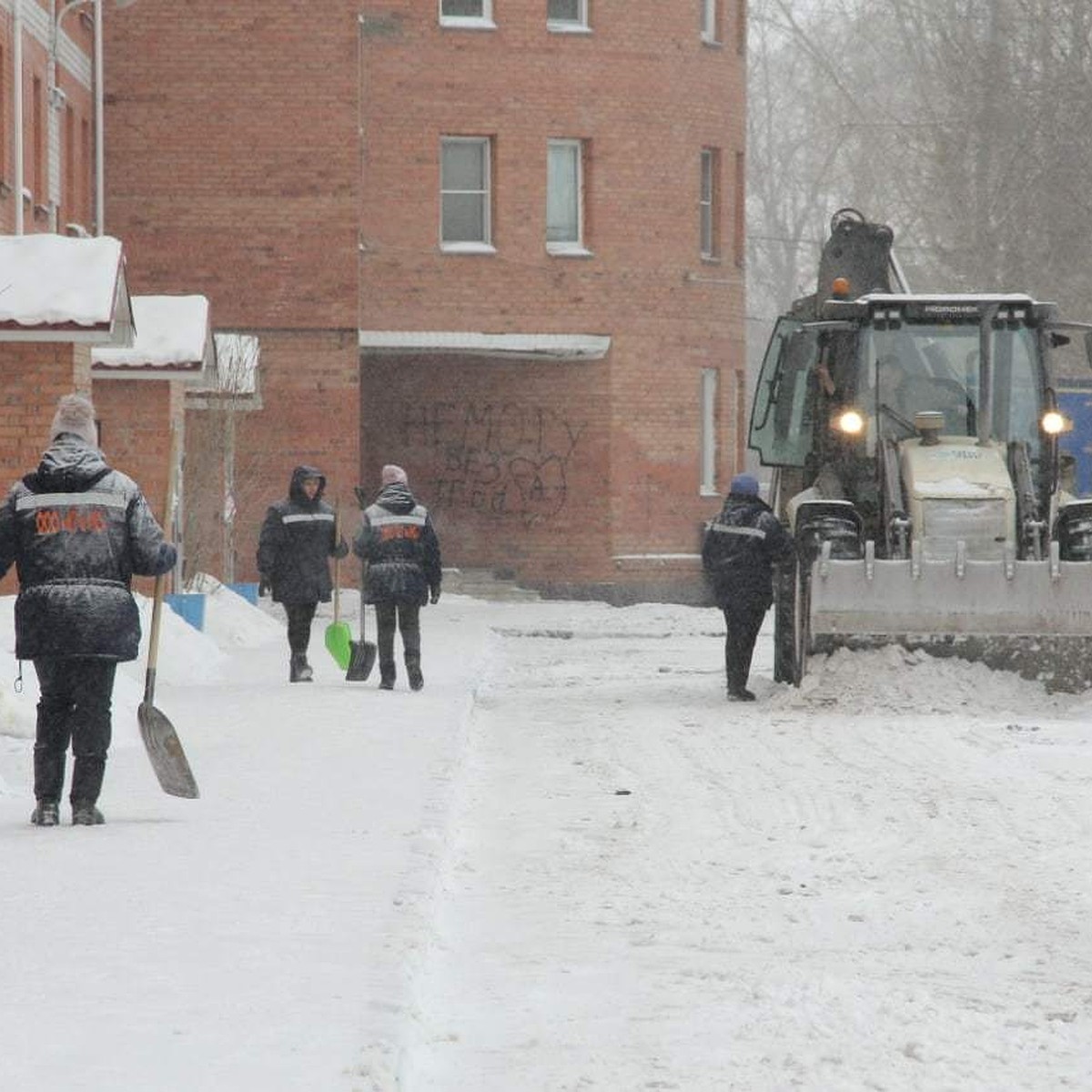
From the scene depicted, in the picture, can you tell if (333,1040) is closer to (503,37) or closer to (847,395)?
(847,395)

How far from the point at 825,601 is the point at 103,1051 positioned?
1220 cm

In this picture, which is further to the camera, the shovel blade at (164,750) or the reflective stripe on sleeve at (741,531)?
the reflective stripe on sleeve at (741,531)

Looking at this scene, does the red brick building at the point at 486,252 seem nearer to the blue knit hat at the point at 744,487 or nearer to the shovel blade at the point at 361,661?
the shovel blade at the point at 361,661

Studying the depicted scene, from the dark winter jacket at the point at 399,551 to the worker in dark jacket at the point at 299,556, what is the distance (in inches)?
30.5

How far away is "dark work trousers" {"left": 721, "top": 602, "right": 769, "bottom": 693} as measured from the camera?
19.5m

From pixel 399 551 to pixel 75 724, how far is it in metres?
8.31

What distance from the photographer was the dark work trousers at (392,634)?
19.4 metres

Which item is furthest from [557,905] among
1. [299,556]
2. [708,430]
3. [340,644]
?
[708,430]

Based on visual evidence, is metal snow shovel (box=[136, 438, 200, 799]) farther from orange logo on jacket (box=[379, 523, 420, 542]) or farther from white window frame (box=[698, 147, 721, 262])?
white window frame (box=[698, 147, 721, 262])

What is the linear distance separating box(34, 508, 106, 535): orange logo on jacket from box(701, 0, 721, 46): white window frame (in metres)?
29.9

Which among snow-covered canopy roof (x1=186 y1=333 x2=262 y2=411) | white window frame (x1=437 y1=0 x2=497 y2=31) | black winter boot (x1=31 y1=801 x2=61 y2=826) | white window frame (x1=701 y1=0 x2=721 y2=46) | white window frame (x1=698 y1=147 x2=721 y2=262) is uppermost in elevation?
white window frame (x1=701 y1=0 x2=721 y2=46)

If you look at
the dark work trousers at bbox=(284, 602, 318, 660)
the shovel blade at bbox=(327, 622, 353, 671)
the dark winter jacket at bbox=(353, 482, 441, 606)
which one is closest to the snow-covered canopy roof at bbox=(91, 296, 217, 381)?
the shovel blade at bbox=(327, 622, 353, 671)

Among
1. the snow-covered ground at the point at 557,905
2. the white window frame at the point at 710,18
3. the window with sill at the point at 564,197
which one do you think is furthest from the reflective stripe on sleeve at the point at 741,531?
the white window frame at the point at 710,18

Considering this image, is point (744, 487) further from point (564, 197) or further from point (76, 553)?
point (564, 197)
